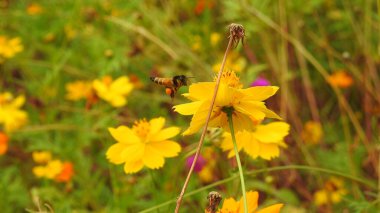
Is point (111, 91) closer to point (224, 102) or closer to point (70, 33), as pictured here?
point (70, 33)

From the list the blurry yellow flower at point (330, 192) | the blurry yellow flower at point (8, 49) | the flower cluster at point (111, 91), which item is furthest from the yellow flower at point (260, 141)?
the blurry yellow flower at point (8, 49)

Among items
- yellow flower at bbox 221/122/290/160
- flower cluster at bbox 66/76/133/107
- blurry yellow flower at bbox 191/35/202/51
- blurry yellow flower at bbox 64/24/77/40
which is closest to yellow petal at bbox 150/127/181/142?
yellow flower at bbox 221/122/290/160

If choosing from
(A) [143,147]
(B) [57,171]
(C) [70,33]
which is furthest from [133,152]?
(C) [70,33]

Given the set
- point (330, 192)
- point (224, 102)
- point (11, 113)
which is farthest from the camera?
point (11, 113)

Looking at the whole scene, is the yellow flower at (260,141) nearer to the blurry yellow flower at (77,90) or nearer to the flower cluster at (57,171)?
the flower cluster at (57,171)

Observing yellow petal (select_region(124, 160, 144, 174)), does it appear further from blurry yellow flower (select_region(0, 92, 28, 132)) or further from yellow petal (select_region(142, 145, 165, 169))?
blurry yellow flower (select_region(0, 92, 28, 132))

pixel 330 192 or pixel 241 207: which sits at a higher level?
pixel 330 192
